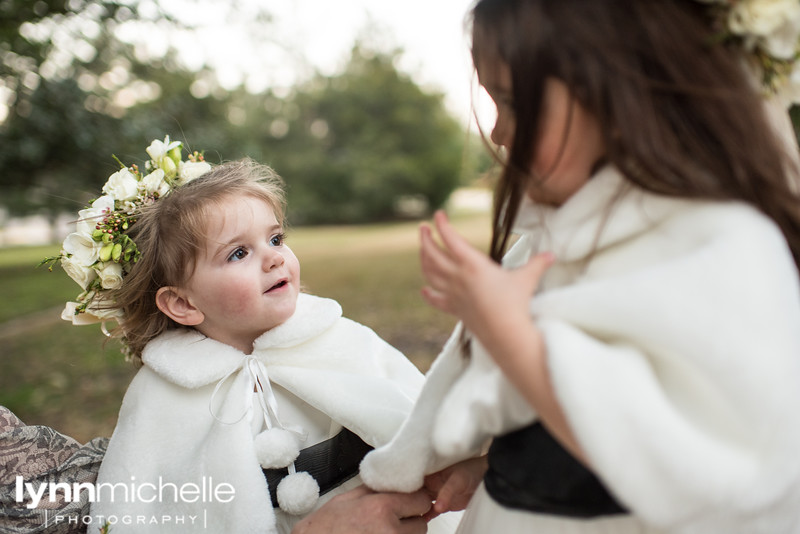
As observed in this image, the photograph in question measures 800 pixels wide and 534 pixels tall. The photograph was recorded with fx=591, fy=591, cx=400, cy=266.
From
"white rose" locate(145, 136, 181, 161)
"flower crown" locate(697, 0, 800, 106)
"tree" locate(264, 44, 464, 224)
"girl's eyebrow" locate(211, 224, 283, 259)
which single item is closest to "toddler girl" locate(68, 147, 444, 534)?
"girl's eyebrow" locate(211, 224, 283, 259)

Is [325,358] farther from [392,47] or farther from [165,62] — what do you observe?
[392,47]

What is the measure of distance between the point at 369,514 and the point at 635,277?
3.22ft

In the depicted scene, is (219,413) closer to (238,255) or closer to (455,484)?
(238,255)

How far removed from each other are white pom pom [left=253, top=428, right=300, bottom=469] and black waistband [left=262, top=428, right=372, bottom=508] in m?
0.06

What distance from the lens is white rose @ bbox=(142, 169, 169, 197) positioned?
2.12 meters

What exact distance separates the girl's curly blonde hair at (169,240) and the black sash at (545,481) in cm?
123

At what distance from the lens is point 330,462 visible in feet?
6.31

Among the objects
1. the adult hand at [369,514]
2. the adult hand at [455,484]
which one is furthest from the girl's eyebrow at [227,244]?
the adult hand at [455,484]

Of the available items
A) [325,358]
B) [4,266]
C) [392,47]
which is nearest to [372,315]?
[325,358]

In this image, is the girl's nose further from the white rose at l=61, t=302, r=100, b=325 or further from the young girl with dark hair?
the young girl with dark hair

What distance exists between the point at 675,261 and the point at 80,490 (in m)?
1.82

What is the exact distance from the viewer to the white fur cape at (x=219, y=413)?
1.79 m

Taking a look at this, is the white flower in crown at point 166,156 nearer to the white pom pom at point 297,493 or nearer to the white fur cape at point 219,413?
the white fur cape at point 219,413

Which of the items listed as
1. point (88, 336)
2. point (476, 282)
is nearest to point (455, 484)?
point (476, 282)
